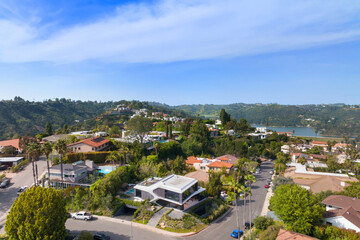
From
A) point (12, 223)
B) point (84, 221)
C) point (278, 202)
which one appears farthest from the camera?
point (84, 221)

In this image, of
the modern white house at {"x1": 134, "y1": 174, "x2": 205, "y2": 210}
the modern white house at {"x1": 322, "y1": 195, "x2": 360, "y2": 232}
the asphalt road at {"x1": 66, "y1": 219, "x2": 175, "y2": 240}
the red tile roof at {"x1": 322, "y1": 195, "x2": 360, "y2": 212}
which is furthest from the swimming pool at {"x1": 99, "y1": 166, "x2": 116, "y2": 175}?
the red tile roof at {"x1": 322, "y1": 195, "x2": 360, "y2": 212}

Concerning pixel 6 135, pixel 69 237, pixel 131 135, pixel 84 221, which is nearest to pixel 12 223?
pixel 69 237

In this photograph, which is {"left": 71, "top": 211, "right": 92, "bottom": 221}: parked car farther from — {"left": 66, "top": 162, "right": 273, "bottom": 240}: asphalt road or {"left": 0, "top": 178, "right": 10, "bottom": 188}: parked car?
{"left": 0, "top": 178, "right": 10, "bottom": 188}: parked car

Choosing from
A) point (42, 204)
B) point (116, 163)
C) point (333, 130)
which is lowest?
point (333, 130)

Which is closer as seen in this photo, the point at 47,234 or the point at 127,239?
the point at 47,234

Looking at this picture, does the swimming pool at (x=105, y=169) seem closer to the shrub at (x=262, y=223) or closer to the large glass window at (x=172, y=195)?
the large glass window at (x=172, y=195)

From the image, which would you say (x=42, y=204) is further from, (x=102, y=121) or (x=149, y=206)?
(x=102, y=121)

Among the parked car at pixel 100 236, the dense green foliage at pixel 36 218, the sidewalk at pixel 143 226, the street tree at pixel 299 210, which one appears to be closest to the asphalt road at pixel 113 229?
the sidewalk at pixel 143 226
